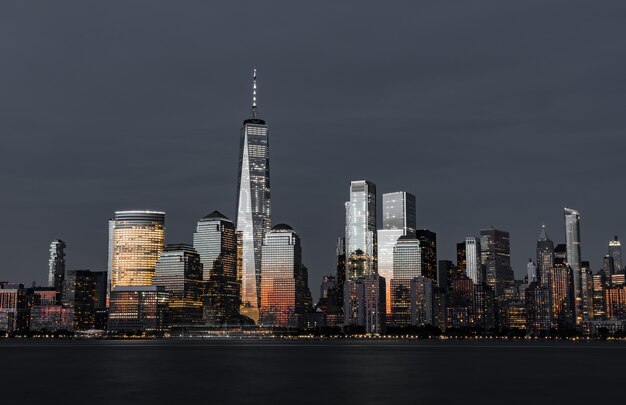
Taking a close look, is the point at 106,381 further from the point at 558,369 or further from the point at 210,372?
the point at 558,369

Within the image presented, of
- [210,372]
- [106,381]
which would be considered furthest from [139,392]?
[210,372]

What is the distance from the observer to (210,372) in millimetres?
161375

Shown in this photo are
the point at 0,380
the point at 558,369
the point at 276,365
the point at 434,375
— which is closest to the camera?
the point at 0,380

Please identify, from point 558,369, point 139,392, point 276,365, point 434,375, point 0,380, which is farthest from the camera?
point 276,365

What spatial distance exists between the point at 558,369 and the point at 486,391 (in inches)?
2298

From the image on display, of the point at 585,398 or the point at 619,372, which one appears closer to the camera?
the point at 585,398

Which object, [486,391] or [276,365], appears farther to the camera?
[276,365]

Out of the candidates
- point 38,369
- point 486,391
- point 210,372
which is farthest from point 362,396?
point 38,369

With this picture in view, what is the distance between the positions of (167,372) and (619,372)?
85.4 meters

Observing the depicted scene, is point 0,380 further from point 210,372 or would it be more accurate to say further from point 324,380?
point 324,380

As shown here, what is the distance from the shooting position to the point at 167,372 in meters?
162

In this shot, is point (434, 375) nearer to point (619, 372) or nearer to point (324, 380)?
point (324, 380)

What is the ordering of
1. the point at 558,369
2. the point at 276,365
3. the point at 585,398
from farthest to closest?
the point at 276,365, the point at 558,369, the point at 585,398

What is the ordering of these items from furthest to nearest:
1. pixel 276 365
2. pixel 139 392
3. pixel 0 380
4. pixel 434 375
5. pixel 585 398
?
pixel 276 365, pixel 434 375, pixel 0 380, pixel 139 392, pixel 585 398
